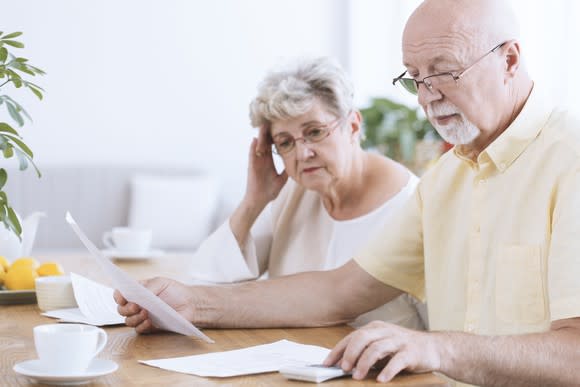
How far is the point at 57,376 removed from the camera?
1136 mm

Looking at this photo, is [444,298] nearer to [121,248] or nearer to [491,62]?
[491,62]

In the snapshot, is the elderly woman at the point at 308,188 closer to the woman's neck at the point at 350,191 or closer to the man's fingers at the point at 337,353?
the woman's neck at the point at 350,191

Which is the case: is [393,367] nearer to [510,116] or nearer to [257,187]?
[510,116]

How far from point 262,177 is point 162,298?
0.82 m

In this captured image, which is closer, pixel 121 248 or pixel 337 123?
pixel 337 123

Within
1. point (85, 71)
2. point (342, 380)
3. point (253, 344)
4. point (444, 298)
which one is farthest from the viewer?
point (85, 71)

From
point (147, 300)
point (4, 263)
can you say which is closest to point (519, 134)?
point (147, 300)

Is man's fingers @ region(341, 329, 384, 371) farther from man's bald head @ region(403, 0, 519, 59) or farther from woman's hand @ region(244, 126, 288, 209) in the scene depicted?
woman's hand @ region(244, 126, 288, 209)

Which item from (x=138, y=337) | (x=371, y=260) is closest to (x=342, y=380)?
(x=138, y=337)

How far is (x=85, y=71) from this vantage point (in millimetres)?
5527

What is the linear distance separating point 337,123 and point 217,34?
3663 mm

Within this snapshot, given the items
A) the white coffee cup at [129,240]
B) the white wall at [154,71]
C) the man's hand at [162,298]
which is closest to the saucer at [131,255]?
the white coffee cup at [129,240]

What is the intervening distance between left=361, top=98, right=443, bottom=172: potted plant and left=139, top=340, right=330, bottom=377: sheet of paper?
318cm

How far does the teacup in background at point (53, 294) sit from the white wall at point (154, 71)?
3.69 meters
